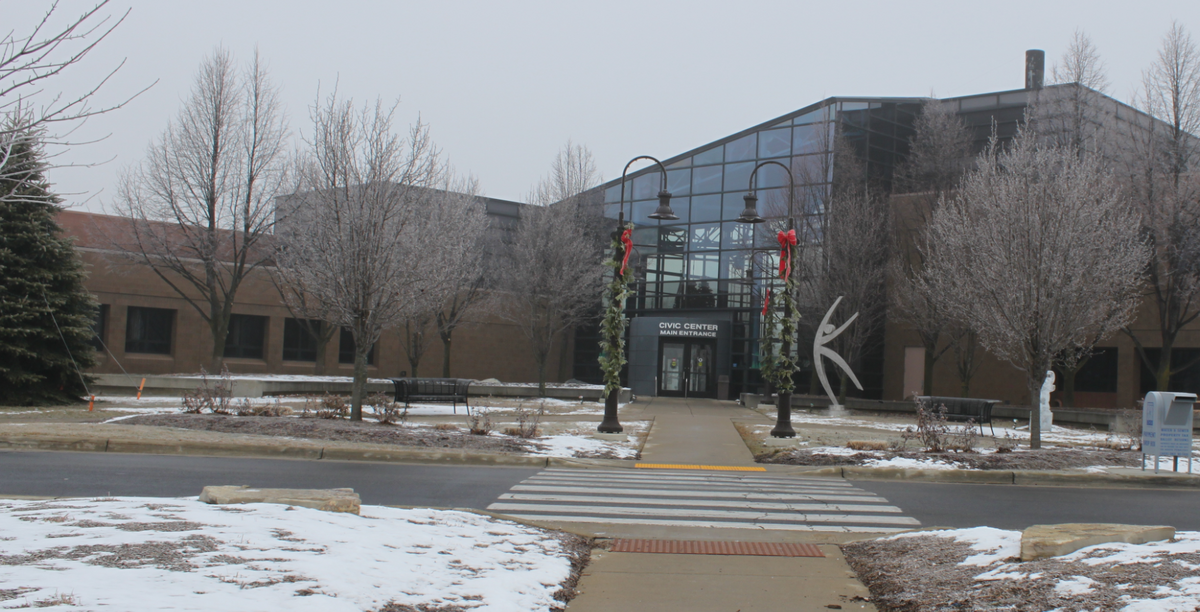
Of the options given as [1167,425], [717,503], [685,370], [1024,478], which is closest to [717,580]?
[717,503]

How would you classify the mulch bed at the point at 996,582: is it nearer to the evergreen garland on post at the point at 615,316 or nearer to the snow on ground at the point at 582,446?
the snow on ground at the point at 582,446

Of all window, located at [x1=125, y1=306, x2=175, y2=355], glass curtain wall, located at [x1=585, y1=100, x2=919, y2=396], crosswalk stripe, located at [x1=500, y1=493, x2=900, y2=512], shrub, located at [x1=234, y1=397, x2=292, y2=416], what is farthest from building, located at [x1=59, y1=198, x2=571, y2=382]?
crosswalk stripe, located at [x1=500, y1=493, x2=900, y2=512]

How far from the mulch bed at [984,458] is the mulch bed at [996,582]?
7.32m

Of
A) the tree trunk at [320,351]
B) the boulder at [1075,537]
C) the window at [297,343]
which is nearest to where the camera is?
the boulder at [1075,537]

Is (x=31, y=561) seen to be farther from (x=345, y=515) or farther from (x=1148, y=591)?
(x=1148, y=591)

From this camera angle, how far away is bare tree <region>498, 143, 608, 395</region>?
34656 millimetres

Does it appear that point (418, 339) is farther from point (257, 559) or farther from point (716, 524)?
point (257, 559)

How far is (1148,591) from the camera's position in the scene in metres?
4.68

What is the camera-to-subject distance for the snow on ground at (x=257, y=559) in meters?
4.37

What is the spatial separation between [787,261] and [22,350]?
739 inches

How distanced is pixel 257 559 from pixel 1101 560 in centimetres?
527

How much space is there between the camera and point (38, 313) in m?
22.0

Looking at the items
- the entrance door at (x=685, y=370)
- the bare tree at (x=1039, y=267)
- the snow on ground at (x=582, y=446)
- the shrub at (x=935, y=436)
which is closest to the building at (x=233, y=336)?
the entrance door at (x=685, y=370)

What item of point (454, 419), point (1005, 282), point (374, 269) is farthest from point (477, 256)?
point (1005, 282)
